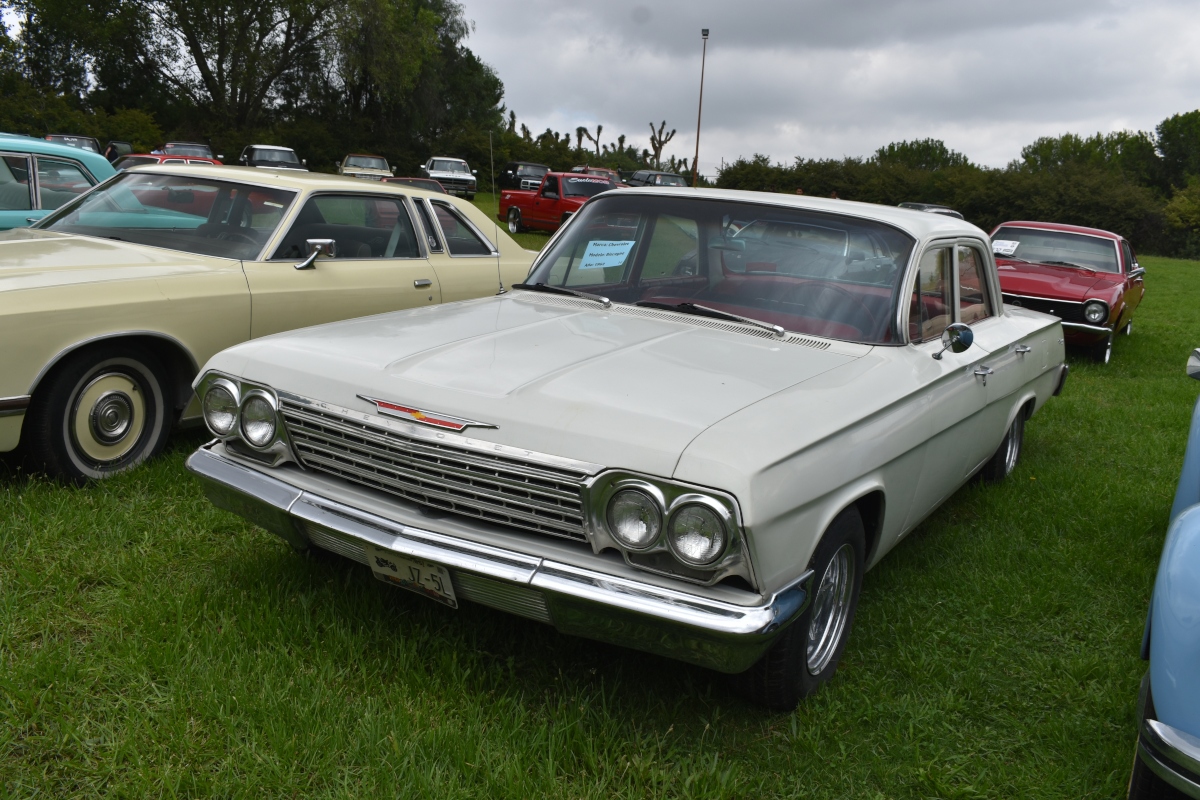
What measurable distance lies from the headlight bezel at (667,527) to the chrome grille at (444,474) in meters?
0.06

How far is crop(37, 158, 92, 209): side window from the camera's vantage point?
675cm

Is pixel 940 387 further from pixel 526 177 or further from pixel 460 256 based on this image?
pixel 526 177

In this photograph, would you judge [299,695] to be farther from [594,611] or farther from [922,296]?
[922,296]

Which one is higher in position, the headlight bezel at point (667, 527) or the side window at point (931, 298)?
the side window at point (931, 298)

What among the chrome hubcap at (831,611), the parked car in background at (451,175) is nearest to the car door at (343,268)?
the chrome hubcap at (831,611)

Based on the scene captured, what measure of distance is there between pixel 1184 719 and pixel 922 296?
2096 mm

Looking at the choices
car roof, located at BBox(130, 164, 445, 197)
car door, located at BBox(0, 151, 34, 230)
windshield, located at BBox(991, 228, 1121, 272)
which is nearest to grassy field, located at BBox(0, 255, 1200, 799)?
car roof, located at BBox(130, 164, 445, 197)

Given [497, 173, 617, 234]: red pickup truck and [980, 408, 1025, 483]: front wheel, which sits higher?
[497, 173, 617, 234]: red pickup truck

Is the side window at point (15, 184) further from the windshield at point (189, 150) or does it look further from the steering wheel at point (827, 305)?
the windshield at point (189, 150)

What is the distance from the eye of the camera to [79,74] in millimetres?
43062

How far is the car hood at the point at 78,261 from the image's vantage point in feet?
13.6

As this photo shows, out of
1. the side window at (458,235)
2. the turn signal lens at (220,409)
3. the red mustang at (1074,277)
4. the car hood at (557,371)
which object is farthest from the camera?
the red mustang at (1074,277)

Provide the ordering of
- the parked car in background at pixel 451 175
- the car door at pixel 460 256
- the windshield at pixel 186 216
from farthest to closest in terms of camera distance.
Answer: the parked car in background at pixel 451 175 < the car door at pixel 460 256 < the windshield at pixel 186 216

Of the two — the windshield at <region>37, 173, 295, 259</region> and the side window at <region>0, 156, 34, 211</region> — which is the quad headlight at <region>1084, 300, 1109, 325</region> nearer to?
the windshield at <region>37, 173, 295, 259</region>
